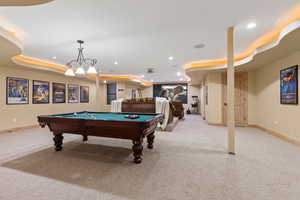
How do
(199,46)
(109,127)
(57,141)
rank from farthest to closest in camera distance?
1. (199,46)
2. (57,141)
3. (109,127)

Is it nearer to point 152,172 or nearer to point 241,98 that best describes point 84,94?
point 152,172

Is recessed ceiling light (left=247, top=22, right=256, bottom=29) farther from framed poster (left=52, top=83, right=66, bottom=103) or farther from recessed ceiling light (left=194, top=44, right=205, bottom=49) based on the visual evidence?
framed poster (left=52, top=83, right=66, bottom=103)

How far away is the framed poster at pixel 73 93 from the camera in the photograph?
7.29 m

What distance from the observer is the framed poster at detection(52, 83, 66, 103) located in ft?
21.3

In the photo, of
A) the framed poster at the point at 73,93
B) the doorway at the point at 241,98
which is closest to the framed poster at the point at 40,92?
the framed poster at the point at 73,93

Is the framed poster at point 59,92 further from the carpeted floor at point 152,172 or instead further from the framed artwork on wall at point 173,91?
the framed artwork on wall at point 173,91

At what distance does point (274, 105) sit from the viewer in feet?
14.2

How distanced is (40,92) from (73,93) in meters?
1.69

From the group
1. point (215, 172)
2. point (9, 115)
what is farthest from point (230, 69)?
point (9, 115)

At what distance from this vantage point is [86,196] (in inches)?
65.4

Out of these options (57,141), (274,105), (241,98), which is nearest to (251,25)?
(274,105)

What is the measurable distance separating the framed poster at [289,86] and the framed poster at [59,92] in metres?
8.64

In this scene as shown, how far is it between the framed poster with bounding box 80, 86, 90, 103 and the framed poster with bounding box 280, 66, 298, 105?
876cm

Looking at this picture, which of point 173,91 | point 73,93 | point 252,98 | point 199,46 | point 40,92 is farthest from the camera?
point 173,91
